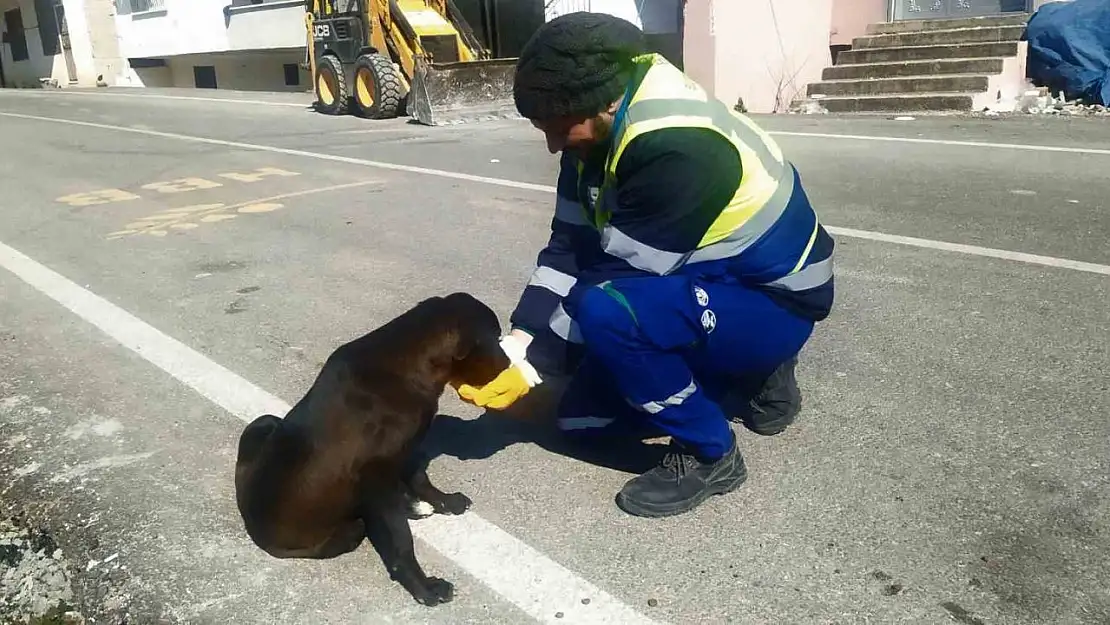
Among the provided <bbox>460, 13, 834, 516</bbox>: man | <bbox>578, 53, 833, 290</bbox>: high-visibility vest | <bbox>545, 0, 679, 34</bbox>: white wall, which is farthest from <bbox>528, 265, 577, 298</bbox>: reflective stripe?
<bbox>545, 0, 679, 34</bbox>: white wall

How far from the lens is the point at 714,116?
2572 mm

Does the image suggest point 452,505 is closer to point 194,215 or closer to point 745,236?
point 745,236

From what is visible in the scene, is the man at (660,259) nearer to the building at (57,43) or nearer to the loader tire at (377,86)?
the loader tire at (377,86)

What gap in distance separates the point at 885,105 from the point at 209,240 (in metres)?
9.56

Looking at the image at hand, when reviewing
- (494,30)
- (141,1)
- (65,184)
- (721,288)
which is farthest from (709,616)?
(141,1)

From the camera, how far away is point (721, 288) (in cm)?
271

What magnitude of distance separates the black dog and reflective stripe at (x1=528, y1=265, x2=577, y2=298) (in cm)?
44

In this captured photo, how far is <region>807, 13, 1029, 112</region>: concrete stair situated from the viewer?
1217cm

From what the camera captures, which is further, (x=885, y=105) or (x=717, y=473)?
(x=885, y=105)

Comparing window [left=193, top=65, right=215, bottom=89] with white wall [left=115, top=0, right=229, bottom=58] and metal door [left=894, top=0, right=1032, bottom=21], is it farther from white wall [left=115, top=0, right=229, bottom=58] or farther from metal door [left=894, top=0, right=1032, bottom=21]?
metal door [left=894, top=0, right=1032, bottom=21]

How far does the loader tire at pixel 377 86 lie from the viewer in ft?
46.0

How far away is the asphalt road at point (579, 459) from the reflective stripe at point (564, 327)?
49cm

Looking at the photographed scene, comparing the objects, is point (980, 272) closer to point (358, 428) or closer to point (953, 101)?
point (358, 428)

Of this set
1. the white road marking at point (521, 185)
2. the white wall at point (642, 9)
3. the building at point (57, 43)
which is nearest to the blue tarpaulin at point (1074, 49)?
the white road marking at point (521, 185)
